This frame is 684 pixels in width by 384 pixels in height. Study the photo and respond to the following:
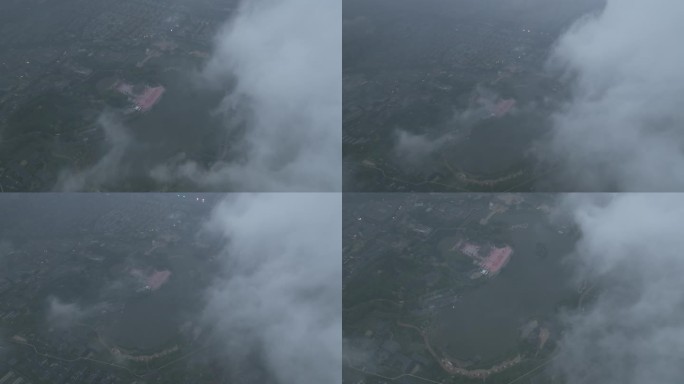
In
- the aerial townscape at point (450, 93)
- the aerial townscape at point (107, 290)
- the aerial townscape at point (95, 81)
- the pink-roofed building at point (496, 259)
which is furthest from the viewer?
the aerial townscape at point (95, 81)

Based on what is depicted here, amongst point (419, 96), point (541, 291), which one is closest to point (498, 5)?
point (419, 96)

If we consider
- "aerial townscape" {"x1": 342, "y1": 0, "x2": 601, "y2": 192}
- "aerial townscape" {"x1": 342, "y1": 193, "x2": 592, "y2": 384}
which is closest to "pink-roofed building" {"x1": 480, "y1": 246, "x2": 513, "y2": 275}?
"aerial townscape" {"x1": 342, "y1": 193, "x2": 592, "y2": 384}

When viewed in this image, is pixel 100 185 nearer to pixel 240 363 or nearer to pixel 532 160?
pixel 240 363

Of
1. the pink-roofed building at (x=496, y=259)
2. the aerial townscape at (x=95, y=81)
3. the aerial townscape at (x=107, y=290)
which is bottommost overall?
the aerial townscape at (x=107, y=290)

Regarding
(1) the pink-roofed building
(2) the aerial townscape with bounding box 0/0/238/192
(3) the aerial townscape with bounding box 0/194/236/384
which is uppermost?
(2) the aerial townscape with bounding box 0/0/238/192

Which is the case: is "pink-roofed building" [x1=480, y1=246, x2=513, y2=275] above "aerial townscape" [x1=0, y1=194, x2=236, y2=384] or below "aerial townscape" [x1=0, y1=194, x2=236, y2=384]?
above

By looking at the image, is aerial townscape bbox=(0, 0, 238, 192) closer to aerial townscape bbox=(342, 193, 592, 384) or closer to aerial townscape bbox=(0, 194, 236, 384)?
aerial townscape bbox=(0, 194, 236, 384)

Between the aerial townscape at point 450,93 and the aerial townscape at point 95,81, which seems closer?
the aerial townscape at point 450,93

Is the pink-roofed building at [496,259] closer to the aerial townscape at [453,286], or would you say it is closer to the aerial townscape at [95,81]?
the aerial townscape at [453,286]

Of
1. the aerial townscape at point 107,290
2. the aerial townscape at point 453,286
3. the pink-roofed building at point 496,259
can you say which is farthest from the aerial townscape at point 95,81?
the pink-roofed building at point 496,259

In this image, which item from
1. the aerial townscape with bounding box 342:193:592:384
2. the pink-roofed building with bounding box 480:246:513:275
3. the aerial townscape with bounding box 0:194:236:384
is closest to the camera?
the aerial townscape with bounding box 342:193:592:384

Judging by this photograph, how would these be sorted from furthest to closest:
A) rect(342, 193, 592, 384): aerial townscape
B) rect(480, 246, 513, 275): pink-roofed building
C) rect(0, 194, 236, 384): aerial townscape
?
rect(480, 246, 513, 275): pink-roofed building
rect(0, 194, 236, 384): aerial townscape
rect(342, 193, 592, 384): aerial townscape
